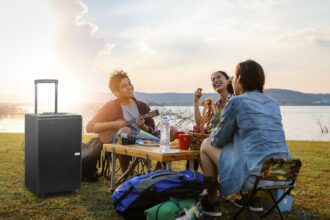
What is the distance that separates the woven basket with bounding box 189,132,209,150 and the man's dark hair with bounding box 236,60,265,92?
0.63m

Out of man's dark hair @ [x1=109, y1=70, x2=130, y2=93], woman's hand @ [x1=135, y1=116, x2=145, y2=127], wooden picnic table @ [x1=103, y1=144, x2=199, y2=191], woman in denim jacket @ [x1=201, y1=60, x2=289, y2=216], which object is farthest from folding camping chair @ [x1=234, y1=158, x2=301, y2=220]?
man's dark hair @ [x1=109, y1=70, x2=130, y2=93]

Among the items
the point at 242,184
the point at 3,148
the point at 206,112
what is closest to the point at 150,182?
the point at 242,184

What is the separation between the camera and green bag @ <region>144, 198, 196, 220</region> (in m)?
3.22

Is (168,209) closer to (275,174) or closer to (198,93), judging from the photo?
(275,174)

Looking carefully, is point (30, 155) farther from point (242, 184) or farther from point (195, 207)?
point (242, 184)

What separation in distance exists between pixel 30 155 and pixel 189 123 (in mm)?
5870

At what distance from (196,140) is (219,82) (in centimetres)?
91

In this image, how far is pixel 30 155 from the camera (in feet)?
15.4

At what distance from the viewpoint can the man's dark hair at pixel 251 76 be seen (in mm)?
3473

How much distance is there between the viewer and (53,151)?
4.53 meters

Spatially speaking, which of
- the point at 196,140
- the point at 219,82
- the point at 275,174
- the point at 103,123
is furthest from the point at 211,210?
the point at 103,123

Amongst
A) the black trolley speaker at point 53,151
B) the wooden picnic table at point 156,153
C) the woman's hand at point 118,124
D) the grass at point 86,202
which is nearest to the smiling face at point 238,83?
the wooden picnic table at point 156,153

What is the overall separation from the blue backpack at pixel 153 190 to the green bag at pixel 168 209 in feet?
0.18

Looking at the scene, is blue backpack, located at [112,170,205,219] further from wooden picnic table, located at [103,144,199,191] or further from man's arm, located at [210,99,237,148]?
man's arm, located at [210,99,237,148]
